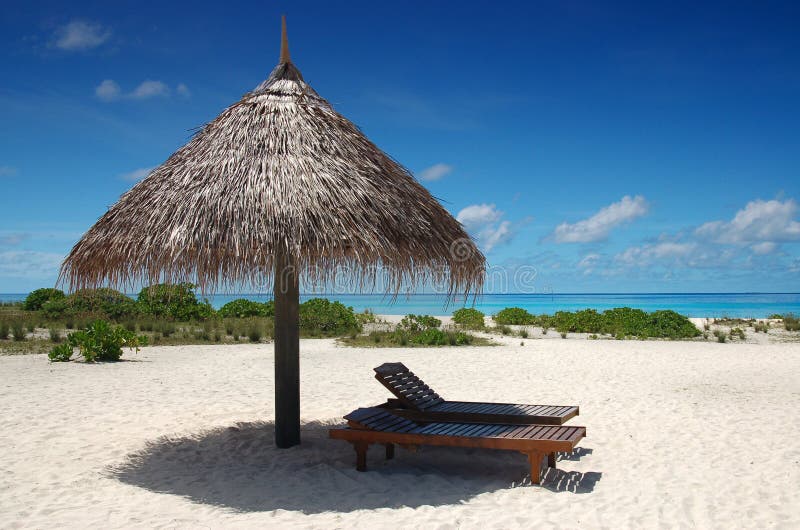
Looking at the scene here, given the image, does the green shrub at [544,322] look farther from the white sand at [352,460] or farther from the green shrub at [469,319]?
the white sand at [352,460]

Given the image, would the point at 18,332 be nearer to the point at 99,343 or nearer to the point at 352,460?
the point at 99,343

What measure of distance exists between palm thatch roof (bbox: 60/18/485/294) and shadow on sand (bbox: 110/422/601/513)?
155 centimetres

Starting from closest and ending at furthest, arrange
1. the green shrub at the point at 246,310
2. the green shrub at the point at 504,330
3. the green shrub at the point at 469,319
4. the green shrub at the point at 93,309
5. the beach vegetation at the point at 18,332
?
the beach vegetation at the point at 18,332
the green shrub at the point at 504,330
the green shrub at the point at 93,309
the green shrub at the point at 469,319
the green shrub at the point at 246,310

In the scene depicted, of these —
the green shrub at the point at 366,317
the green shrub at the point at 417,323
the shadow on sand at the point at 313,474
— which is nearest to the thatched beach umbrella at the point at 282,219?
the shadow on sand at the point at 313,474

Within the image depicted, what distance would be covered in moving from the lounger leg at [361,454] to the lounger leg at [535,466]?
131cm

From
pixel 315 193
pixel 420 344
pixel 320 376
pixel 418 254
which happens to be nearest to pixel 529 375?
pixel 320 376

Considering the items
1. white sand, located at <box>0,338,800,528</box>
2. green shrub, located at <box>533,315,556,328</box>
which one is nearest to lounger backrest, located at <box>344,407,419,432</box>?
white sand, located at <box>0,338,800,528</box>

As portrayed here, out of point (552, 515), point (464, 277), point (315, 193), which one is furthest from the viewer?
point (464, 277)

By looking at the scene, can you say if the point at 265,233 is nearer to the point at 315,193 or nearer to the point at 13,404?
the point at 315,193

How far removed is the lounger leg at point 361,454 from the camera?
5574 mm

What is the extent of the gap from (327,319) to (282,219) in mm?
14867

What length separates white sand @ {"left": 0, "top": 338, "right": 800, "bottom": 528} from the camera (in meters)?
4.63

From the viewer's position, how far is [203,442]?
668cm

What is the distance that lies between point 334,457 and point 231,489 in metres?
1.13
